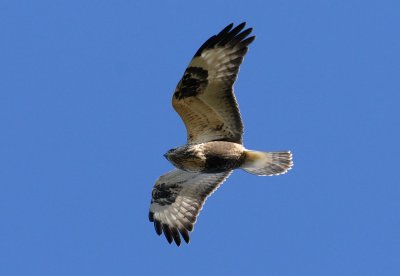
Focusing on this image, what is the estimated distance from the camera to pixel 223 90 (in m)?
11.1

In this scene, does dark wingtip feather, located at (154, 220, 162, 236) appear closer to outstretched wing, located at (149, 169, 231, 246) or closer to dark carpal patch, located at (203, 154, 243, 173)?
outstretched wing, located at (149, 169, 231, 246)

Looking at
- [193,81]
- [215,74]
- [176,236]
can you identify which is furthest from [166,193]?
[215,74]

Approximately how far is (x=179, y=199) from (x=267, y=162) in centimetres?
169

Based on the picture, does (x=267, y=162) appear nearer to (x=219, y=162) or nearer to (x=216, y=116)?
(x=219, y=162)

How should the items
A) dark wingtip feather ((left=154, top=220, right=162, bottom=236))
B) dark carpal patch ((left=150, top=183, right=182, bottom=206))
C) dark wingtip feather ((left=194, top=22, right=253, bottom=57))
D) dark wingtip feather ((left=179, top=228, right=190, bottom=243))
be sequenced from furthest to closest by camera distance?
dark carpal patch ((left=150, top=183, right=182, bottom=206)) < dark wingtip feather ((left=154, top=220, right=162, bottom=236)) < dark wingtip feather ((left=179, top=228, right=190, bottom=243)) < dark wingtip feather ((left=194, top=22, right=253, bottom=57))

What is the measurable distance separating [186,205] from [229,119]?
1867 millimetres

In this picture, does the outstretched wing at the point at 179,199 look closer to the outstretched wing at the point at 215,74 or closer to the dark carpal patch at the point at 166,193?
the dark carpal patch at the point at 166,193

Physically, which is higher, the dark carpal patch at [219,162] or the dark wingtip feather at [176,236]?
the dark carpal patch at [219,162]

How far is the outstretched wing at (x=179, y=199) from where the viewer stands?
490 inches

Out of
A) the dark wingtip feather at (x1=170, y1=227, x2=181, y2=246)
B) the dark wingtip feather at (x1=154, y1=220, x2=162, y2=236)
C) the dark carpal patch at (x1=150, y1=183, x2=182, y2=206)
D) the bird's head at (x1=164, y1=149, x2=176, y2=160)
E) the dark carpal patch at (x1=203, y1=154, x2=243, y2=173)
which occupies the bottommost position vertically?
the dark wingtip feather at (x1=170, y1=227, x2=181, y2=246)

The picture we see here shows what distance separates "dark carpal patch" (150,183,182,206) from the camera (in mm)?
12625

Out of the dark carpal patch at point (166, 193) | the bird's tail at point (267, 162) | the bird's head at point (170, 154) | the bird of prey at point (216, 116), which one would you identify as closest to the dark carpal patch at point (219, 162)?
the bird of prey at point (216, 116)

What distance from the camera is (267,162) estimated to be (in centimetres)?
1162

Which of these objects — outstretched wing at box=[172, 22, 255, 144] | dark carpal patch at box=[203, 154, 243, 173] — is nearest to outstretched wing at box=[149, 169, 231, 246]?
dark carpal patch at box=[203, 154, 243, 173]
